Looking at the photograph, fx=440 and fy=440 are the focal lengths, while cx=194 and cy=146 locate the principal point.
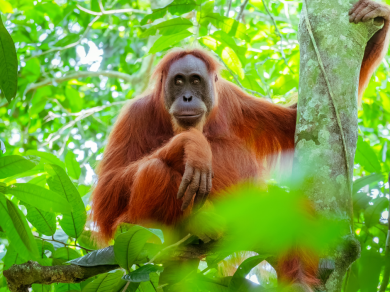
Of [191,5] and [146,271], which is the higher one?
[191,5]

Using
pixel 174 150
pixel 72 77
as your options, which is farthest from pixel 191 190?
pixel 72 77

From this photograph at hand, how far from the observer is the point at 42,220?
217cm

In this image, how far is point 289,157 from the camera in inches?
136

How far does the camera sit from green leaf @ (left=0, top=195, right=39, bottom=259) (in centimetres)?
154

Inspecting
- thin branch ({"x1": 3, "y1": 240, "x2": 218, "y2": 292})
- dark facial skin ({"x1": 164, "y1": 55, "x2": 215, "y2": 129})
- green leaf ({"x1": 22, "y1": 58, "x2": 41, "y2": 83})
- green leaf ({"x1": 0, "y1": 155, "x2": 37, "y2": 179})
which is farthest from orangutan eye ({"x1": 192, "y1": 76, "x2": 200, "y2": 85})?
green leaf ({"x1": 22, "y1": 58, "x2": 41, "y2": 83})

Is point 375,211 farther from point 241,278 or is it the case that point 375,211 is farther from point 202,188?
point 202,188

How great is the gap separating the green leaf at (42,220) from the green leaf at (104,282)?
0.49 meters

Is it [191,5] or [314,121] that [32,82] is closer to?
[191,5]

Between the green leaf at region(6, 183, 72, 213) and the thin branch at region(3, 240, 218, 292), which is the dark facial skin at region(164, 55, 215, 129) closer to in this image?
the thin branch at region(3, 240, 218, 292)

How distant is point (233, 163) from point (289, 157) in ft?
2.15

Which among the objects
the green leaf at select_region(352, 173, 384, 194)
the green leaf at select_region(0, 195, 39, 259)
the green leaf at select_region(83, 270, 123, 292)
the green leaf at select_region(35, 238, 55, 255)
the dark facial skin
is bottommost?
the green leaf at select_region(35, 238, 55, 255)

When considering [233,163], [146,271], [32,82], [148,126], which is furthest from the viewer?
[32,82]

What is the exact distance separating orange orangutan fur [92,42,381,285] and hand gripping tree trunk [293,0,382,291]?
38 centimetres

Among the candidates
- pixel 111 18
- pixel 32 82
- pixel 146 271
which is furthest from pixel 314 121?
pixel 111 18
